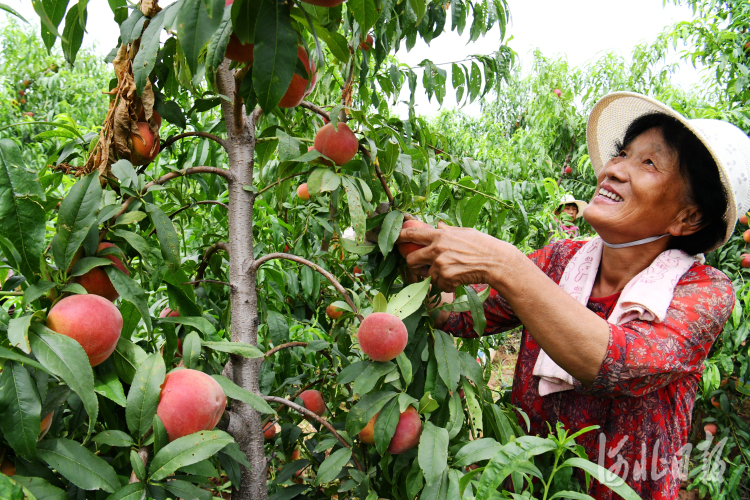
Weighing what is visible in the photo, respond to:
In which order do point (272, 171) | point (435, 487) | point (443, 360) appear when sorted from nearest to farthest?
point (435, 487) → point (443, 360) → point (272, 171)

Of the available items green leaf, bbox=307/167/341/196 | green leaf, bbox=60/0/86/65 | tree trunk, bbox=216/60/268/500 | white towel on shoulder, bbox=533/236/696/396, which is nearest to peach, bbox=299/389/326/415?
tree trunk, bbox=216/60/268/500

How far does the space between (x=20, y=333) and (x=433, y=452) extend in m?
0.56

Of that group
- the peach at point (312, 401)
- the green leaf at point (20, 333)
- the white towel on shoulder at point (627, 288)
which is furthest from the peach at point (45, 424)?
the white towel on shoulder at point (627, 288)

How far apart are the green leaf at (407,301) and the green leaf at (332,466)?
28 cm

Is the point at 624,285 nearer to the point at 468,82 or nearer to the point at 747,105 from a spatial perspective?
the point at 468,82

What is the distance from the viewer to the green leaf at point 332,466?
0.82 m

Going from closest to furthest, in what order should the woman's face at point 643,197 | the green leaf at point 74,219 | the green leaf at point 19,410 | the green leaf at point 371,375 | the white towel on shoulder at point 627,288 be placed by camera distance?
1. the green leaf at point 19,410
2. the green leaf at point 74,219
3. the green leaf at point 371,375
4. the white towel on shoulder at point 627,288
5. the woman's face at point 643,197

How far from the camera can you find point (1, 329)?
53 cm

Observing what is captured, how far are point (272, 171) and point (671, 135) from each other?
1156 millimetres

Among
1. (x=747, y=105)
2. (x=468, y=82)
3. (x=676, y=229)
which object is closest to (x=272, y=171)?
(x=468, y=82)

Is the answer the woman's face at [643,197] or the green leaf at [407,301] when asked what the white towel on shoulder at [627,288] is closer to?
the woman's face at [643,197]

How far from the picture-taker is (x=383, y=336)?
0.80 m

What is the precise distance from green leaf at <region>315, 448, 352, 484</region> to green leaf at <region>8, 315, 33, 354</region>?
1.71 feet

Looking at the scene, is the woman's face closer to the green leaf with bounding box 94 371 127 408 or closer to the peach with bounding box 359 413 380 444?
the peach with bounding box 359 413 380 444
